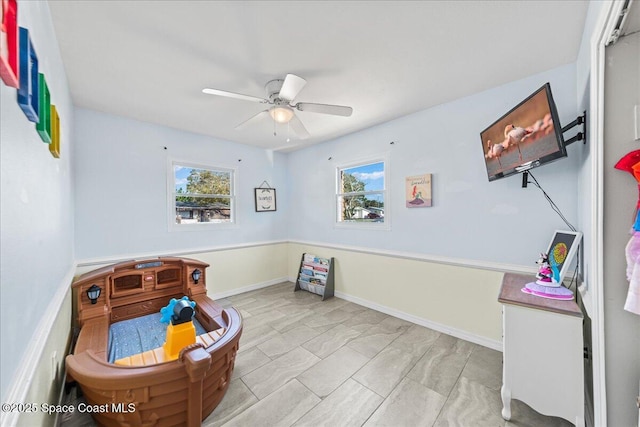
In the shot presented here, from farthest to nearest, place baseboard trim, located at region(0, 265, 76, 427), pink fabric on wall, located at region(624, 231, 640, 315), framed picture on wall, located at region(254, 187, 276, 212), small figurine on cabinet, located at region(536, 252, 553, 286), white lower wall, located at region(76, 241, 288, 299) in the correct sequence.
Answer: framed picture on wall, located at region(254, 187, 276, 212) → white lower wall, located at region(76, 241, 288, 299) → small figurine on cabinet, located at region(536, 252, 553, 286) → pink fabric on wall, located at region(624, 231, 640, 315) → baseboard trim, located at region(0, 265, 76, 427)

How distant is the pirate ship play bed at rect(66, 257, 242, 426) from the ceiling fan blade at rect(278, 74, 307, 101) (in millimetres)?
1840

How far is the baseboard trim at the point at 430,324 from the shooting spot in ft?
8.22

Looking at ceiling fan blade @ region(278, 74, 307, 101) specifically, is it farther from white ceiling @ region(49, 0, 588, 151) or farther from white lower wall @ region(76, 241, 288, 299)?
white lower wall @ region(76, 241, 288, 299)

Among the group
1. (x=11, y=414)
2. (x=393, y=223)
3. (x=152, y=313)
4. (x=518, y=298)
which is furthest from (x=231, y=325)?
(x=393, y=223)

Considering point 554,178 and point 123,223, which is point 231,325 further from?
point 554,178

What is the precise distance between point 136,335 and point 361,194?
10.2 feet

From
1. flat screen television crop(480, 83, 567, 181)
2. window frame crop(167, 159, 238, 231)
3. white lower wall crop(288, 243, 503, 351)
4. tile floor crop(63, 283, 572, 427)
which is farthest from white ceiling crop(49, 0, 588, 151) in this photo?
tile floor crop(63, 283, 572, 427)

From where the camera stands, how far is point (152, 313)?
2793 mm

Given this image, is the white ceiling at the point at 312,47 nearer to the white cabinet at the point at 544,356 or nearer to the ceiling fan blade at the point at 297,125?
the ceiling fan blade at the point at 297,125

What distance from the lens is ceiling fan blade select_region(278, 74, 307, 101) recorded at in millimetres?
1867

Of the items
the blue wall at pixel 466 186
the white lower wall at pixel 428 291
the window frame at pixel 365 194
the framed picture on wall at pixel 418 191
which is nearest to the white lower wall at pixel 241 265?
the white lower wall at pixel 428 291

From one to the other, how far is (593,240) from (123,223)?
14.4ft

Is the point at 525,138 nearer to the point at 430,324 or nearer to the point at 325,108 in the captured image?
the point at 325,108

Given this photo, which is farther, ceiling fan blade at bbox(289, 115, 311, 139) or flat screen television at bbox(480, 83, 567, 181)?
ceiling fan blade at bbox(289, 115, 311, 139)
